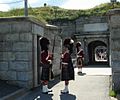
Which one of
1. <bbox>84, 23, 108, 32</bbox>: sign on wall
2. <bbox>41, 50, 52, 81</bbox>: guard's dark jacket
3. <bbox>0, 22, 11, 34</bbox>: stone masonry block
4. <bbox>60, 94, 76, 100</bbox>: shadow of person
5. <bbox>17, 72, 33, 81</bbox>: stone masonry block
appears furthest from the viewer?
<bbox>84, 23, 108, 32</bbox>: sign on wall

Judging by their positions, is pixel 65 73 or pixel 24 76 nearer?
pixel 65 73

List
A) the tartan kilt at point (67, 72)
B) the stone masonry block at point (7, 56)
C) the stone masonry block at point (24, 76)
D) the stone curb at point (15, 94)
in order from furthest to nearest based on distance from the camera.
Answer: the stone masonry block at point (7, 56) < the stone masonry block at point (24, 76) < the tartan kilt at point (67, 72) < the stone curb at point (15, 94)

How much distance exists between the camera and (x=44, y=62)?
34.2 feet

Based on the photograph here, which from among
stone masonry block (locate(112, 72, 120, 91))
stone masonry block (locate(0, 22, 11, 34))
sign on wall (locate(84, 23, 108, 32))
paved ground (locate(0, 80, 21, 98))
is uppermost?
sign on wall (locate(84, 23, 108, 32))

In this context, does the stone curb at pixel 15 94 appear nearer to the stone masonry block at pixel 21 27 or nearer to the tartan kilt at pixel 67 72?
the tartan kilt at pixel 67 72

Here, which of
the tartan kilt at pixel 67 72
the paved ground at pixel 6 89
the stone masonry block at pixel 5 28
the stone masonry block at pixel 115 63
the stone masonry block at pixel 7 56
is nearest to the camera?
the paved ground at pixel 6 89

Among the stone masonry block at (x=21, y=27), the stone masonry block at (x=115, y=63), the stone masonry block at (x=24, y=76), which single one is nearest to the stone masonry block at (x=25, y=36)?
the stone masonry block at (x=21, y=27)

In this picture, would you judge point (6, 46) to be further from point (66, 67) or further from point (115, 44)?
point (115, 44)

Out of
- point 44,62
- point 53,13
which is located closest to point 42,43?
point 44,62

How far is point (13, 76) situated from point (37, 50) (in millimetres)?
1418

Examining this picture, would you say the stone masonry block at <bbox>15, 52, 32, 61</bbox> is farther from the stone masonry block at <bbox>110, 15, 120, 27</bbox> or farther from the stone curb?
the stone masonry block at <bbox>110, 15, 120, 27</bbox>

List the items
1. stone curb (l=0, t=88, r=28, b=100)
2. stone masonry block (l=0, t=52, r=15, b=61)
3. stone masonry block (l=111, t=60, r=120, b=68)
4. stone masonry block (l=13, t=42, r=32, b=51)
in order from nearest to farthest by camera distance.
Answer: stone curb (l=0, t=88, r=28, b=100) < stone masonry block (l=111, t=60, r=120, b=68) < stone masonry block (l=13, t=42, r=32, b=51) < stone masonry block (l=0, t=52, r=15, b=61)

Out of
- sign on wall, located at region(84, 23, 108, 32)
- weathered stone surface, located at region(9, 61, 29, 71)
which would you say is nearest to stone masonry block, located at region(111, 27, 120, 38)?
weathered stone surface, located at region(9, 61, 29, 71)

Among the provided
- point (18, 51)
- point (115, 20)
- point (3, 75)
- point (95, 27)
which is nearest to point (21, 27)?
point (18, 51)
